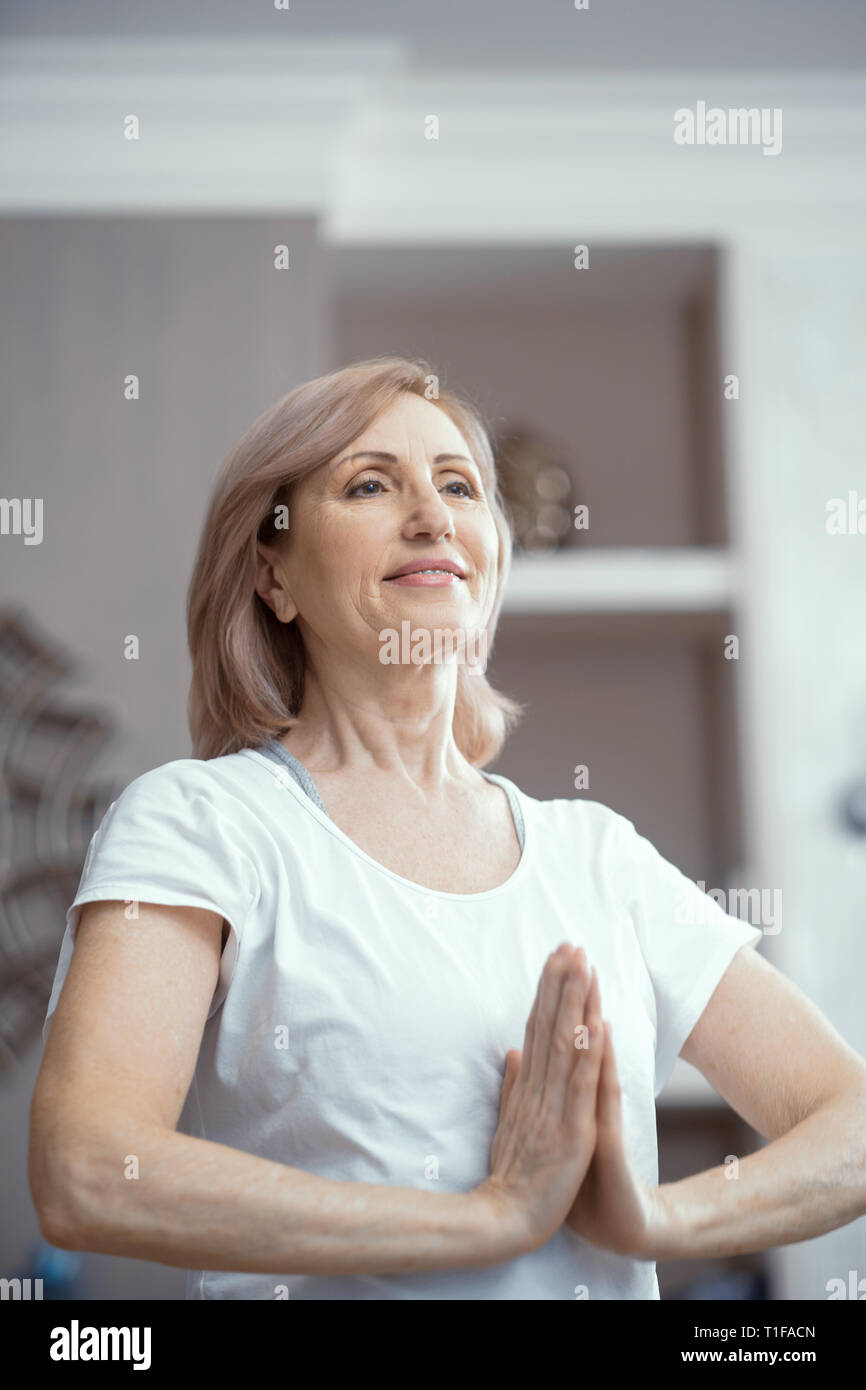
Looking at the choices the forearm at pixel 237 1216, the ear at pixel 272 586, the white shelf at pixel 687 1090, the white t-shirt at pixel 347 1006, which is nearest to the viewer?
the forearm at pixel 237 1216

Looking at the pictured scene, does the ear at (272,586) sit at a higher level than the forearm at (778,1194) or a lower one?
higher

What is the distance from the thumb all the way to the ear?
389 millimetres

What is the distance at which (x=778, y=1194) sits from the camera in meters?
0.82

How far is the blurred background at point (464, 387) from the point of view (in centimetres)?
218

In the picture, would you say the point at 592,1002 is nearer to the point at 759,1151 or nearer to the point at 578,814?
the point at 759,1151

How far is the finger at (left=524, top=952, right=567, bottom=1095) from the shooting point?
766 mm

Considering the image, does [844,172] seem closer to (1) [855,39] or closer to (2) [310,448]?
(1) [855,39]

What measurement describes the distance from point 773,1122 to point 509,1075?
22 centimetres

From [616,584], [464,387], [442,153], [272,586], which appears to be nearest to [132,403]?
[464,387]

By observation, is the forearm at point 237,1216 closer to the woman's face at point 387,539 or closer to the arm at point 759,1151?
the arm at point 759,1151

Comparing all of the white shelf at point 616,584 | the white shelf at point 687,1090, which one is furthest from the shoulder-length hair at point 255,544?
the white shelf at point 687,1090

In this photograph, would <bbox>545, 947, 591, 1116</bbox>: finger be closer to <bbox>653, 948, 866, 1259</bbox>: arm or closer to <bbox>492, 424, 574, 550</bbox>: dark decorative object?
<bbox>653, 948, 866, 1259</bbox>: arm

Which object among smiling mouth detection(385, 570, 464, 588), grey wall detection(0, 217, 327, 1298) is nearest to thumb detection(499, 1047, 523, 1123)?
smiling mouth detection(385, 570, 464, 588)

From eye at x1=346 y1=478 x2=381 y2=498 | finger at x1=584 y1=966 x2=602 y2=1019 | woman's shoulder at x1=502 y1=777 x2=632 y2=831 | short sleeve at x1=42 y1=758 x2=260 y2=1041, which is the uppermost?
eye at x1=346 y1=478 x2=381 y2=498
